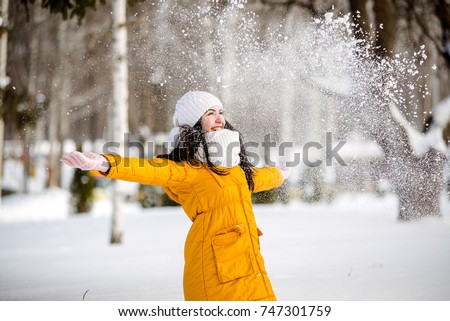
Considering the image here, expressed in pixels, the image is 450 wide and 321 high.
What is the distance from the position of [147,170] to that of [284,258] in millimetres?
2321

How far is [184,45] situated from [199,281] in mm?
2062

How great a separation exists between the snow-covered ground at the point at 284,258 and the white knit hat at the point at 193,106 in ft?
3.94

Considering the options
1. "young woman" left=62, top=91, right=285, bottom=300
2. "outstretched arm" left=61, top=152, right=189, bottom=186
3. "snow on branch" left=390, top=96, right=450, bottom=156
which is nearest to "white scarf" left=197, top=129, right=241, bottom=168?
"young woman" left=62, top=91, right=285, bottom=300

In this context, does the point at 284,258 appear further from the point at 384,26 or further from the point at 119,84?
the point at 119,84

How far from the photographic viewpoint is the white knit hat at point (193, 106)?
2.43m

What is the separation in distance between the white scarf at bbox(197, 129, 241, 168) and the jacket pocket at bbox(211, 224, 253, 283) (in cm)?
28

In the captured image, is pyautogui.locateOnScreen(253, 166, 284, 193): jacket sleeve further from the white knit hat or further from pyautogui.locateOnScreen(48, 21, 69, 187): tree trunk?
pyautogui.locateOnScreen(48, 21, 69, 187): tree trunk

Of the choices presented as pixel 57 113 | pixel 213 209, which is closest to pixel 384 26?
pixel 213 209

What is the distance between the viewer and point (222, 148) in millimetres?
2285

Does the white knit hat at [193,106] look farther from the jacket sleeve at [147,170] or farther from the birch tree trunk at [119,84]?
the birch tree trunk at [119,84]

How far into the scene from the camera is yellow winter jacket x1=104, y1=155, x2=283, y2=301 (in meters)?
2.22

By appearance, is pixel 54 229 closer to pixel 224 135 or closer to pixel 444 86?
pixel 224 135

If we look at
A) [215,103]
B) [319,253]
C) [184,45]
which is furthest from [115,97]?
[215,103]

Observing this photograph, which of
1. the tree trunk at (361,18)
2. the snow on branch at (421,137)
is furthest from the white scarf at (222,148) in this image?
the snow on branch at (421,137)
